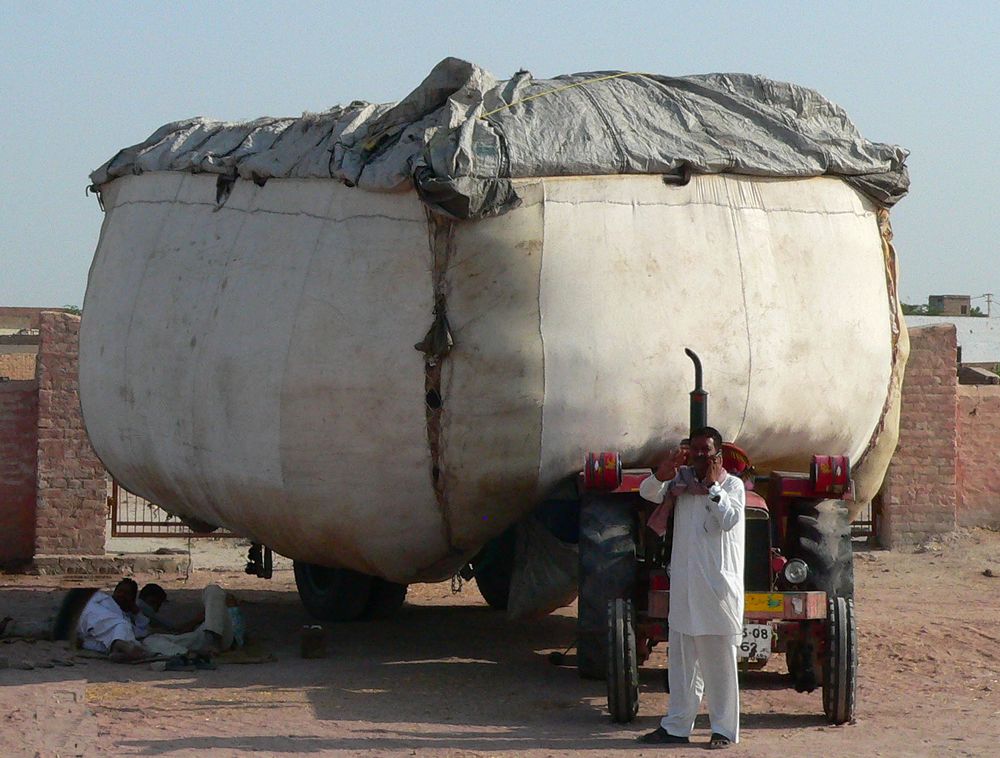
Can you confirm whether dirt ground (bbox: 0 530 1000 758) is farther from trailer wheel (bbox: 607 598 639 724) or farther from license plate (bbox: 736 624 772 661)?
license plate (bbox: 736 624 772 661)

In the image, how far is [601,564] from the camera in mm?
8258

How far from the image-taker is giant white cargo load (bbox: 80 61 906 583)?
8617 millimetres

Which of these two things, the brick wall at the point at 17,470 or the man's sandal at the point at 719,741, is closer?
the man's sandal at the point at 719,741

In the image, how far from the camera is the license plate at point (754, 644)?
7.78 metres

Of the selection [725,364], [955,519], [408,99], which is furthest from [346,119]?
[955,519]

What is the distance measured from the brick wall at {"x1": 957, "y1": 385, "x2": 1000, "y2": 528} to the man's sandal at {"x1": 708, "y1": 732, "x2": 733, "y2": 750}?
9.37 meters

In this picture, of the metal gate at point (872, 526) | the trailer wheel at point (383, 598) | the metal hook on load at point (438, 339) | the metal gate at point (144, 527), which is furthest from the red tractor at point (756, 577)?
the metal gate at point (144, 527)

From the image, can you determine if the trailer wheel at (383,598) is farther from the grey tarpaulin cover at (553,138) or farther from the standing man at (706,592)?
the standing man at (706,592)

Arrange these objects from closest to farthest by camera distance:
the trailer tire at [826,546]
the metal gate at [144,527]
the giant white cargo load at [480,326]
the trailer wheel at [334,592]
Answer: the trailer tire at [826,546] < the giant white cargo load at [480,326] < the trailer wheel at [334,592] < the metal gate at [144,527]

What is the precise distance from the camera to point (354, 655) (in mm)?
10484

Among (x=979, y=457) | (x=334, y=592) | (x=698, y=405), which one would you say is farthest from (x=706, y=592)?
(x=979, y=457)

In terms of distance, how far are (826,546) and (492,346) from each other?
2089mm

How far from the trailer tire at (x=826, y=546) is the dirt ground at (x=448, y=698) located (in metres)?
0.68

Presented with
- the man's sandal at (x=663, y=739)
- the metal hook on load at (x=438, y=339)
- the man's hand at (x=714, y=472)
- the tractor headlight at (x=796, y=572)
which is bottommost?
the man's sandal at (x=663, y=739)
